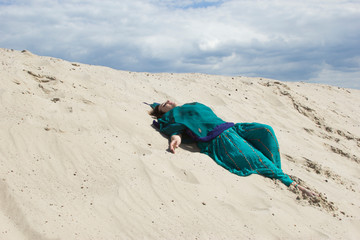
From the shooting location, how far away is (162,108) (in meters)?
5.45

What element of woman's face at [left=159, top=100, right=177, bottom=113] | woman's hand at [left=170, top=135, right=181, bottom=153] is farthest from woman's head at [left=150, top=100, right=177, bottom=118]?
woman's hand at [left=170, top=135, right=181, bottom=153]

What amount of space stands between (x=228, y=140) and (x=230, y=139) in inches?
1.3

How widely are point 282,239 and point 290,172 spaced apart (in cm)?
175

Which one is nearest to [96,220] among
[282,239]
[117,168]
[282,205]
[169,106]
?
[117,168]

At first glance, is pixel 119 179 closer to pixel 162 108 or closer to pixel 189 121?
pixel 189 121

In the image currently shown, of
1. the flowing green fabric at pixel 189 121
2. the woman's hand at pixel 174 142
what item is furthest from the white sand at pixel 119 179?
the flowing green fabric at pixel 189 121

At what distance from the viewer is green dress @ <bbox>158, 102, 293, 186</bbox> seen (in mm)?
4605

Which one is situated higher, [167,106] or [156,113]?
[167,106]

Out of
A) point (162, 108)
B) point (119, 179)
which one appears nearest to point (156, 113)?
point (162, 108)

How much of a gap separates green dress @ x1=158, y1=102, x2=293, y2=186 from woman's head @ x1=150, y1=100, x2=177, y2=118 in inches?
6.9

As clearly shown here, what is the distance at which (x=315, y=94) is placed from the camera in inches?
424

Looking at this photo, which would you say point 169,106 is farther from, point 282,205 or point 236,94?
point 236,94

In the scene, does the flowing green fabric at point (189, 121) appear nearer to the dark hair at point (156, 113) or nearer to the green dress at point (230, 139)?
the green dress at point (230, 139)

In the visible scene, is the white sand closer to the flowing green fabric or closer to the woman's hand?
Answer: the woman's hand
